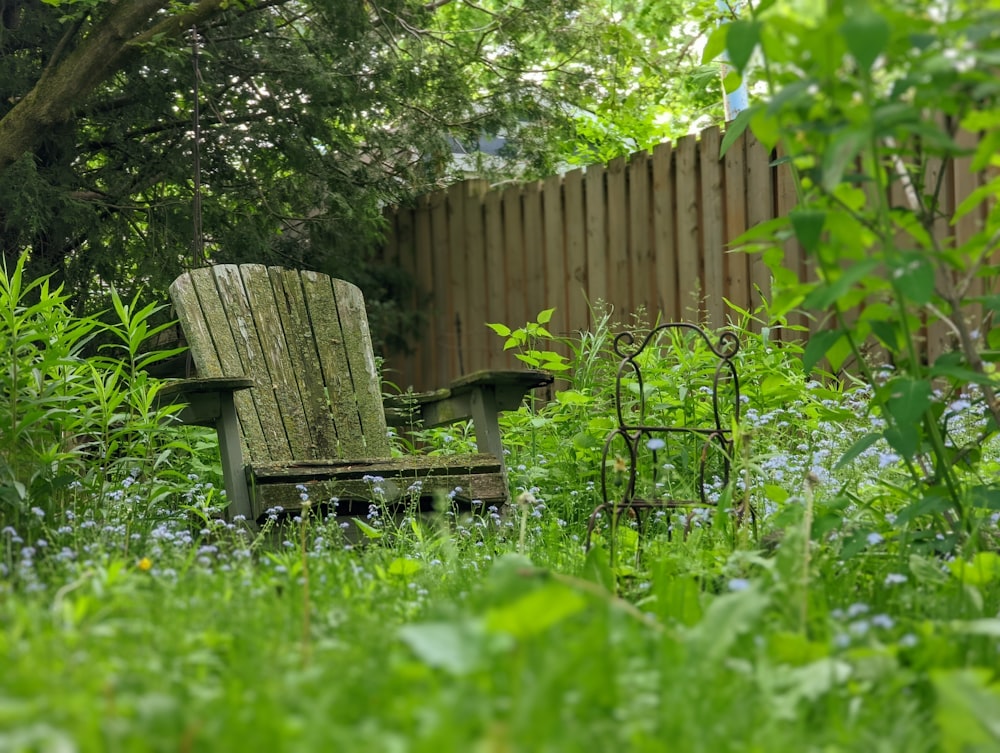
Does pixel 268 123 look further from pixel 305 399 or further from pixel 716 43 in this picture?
pixel 716 43

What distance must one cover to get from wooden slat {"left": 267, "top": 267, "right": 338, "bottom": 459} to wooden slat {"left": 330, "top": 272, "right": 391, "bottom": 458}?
63 millimetres

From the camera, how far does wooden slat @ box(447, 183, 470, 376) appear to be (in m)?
7.14

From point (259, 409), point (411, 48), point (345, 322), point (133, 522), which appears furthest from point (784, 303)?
point (411, 48)

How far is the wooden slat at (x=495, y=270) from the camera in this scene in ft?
22.4

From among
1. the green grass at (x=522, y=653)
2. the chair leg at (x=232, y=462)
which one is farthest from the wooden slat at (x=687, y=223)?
the green grass at (x=522, y=653)

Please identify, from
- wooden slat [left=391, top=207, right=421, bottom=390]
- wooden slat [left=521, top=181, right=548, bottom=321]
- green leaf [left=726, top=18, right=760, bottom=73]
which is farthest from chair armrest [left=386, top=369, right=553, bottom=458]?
wooden slat [left=391, top=207, right=421, bottom=390]

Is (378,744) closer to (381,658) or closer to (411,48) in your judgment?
(381,658)

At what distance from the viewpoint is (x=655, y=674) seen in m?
1.10

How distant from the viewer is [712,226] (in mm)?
5492

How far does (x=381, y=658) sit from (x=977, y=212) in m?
4.02

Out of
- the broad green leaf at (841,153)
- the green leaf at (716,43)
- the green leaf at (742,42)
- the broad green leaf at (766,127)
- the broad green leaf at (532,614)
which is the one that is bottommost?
the broad green leaf at (532,614)

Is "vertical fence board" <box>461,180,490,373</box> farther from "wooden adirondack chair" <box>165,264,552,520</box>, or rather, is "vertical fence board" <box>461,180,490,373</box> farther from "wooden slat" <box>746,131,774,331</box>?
"wooden adirondack chair" <box>165,264,552,520</box>

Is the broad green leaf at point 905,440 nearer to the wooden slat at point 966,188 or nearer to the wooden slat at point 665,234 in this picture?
the wooden slat at point 966,188

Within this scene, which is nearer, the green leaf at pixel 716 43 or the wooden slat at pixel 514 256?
the green leaf at pixel 716 43
